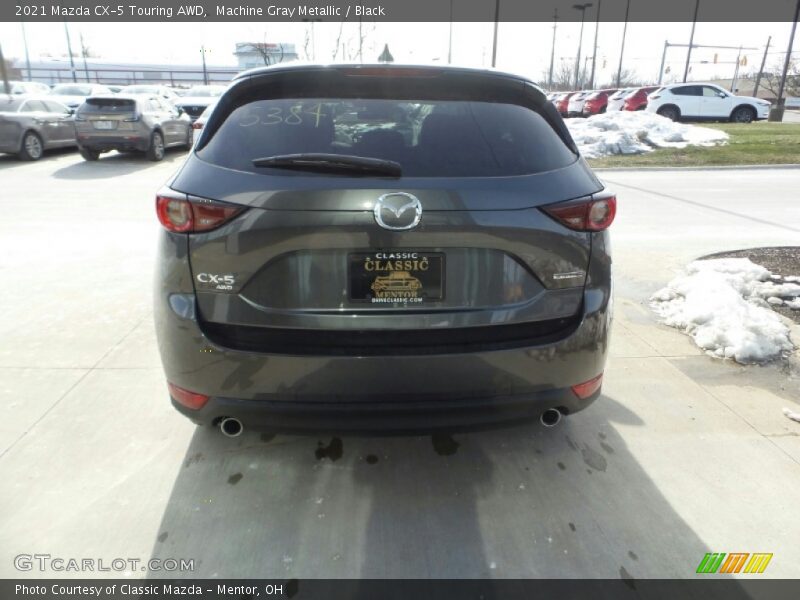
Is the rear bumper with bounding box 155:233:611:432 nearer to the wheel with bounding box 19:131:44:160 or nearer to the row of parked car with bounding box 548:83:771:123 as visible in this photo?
the wheel with bounding box 19:131:44:160

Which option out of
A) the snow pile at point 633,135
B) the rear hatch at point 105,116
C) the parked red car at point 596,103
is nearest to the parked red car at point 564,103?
the parked red car at point 596,103

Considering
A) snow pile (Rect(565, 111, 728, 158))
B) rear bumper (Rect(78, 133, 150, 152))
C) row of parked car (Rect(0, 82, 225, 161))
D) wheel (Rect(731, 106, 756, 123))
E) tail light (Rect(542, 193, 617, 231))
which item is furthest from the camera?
wheel (Rect(731, 106, 756, 123))

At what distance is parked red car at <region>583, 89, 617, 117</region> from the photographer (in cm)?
2836

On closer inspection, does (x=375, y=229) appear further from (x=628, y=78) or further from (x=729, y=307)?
(x=628, y=78)

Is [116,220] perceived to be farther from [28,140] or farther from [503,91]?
[28,140]

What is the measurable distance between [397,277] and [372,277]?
0.09m

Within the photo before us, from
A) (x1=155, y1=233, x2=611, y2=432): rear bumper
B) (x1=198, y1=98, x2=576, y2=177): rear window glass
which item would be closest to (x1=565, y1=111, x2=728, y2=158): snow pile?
(x1=198, y1=98, x2=576, y2=177): rear window glass

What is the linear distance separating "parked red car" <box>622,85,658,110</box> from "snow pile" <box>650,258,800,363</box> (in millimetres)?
22973

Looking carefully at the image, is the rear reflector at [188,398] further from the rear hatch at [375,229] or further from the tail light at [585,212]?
the tail light at [585,212]

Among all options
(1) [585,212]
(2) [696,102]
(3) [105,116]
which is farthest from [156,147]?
(2) [696,102]

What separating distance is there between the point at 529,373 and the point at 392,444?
38.6 inches

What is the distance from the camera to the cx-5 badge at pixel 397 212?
2.01m

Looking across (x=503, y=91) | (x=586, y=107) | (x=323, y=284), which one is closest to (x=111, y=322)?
(x=323, y=284)

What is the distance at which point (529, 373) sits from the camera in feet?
7.18
